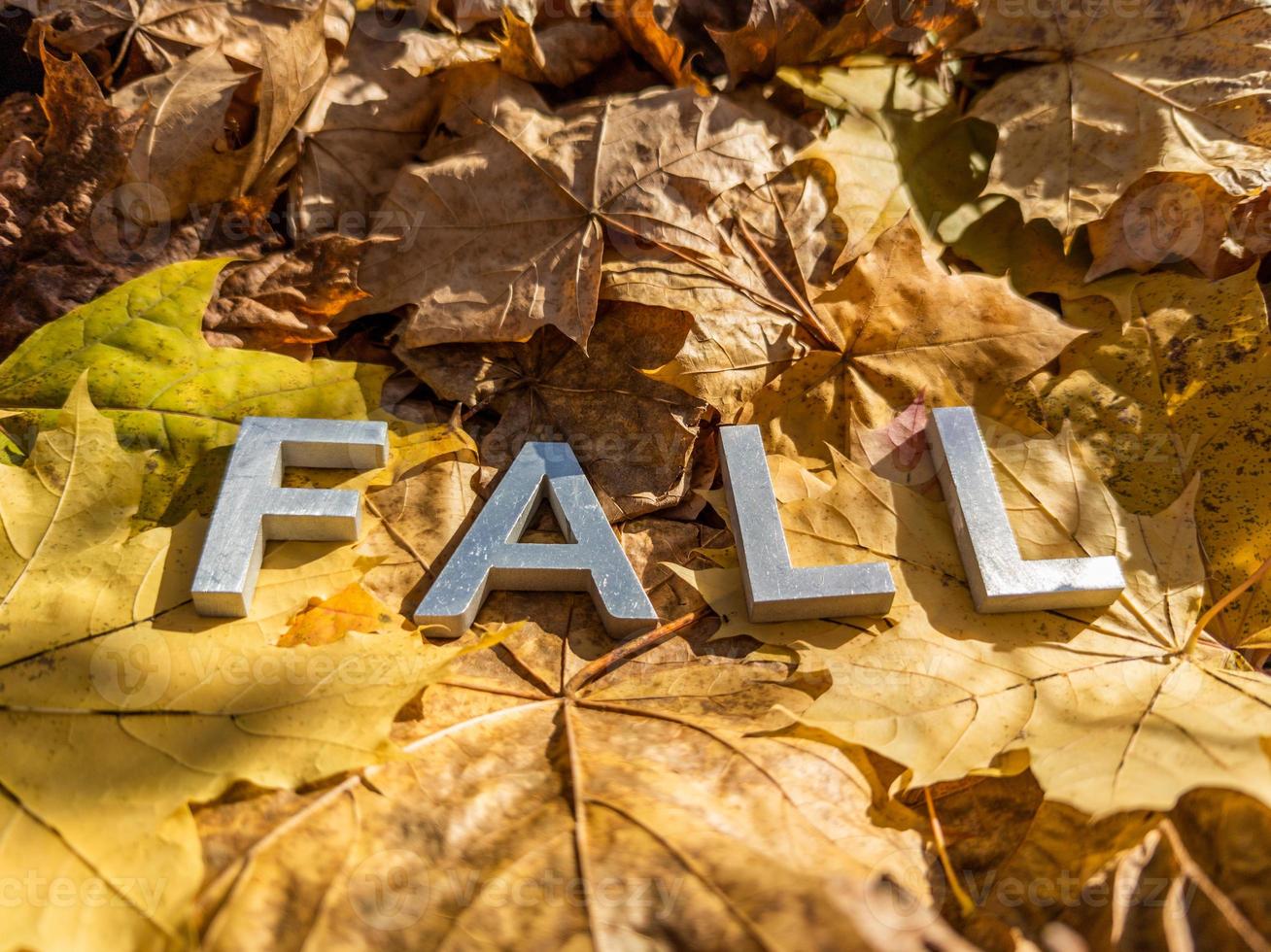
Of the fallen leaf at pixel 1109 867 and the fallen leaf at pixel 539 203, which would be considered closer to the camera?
the fallen leaf at pixel 1109 867

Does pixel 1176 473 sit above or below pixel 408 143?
below

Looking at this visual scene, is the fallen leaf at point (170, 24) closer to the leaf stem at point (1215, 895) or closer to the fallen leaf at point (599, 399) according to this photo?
the fallen leaf at point (599, 399)

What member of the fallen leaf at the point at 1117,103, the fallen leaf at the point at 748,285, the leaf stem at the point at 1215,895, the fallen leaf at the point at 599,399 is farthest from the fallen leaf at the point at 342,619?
the fallen leaf at the point at 1117,103

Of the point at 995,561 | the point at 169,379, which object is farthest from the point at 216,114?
the point at 995,561

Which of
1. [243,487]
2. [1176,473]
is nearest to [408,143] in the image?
[243,487]

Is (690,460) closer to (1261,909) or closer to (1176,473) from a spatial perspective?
(1176,473)

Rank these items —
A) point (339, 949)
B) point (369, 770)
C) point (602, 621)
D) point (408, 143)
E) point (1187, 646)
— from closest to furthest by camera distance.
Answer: point (339, 949)
point (369, 770)
point (1187, 646)
point (602, 621)
point (408, 143)

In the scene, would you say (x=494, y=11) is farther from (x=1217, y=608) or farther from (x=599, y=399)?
(x=1217, y=608)

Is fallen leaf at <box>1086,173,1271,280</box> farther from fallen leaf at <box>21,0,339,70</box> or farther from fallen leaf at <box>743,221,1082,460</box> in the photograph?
fallen leaf at <box>21,0,339,70</box>
